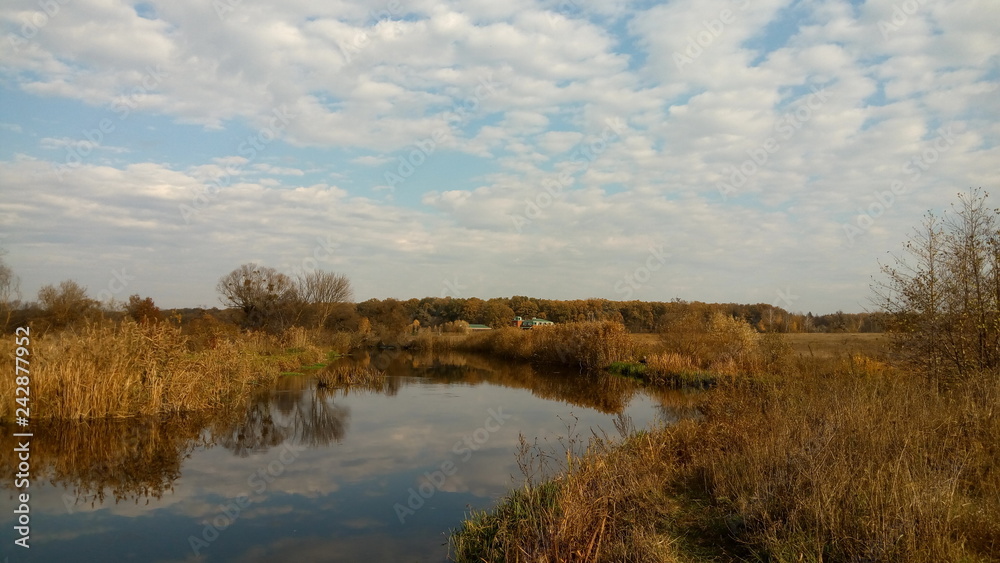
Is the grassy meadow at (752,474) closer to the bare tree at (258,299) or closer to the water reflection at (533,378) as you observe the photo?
the water reflection at (533,378)

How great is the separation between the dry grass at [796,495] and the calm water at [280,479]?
1500 millimetres

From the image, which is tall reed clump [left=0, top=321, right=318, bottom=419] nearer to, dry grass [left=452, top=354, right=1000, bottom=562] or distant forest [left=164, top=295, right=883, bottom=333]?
dry grass [left=452, top=354, right=1000, bottom=562]

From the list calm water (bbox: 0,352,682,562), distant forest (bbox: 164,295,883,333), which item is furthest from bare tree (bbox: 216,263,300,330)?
calm water (bbox: 0,352,682,562)

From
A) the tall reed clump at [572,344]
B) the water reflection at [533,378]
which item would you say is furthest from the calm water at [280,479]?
the tall reed clump at [572,344]

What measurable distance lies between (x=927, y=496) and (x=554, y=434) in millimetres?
8337

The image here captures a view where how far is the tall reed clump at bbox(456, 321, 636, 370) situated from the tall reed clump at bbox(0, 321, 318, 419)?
57.9 ft

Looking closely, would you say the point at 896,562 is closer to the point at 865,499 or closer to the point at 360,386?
the point at 865,499

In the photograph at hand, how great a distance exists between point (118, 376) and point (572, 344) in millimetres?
22020

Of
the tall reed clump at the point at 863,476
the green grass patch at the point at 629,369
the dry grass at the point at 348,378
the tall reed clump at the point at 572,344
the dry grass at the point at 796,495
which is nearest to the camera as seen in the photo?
the tall reed clump at the point at 863,476

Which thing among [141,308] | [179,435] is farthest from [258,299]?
[179,435]

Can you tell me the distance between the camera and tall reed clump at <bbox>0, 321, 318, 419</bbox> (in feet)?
37.9

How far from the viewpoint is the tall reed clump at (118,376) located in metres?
11.6

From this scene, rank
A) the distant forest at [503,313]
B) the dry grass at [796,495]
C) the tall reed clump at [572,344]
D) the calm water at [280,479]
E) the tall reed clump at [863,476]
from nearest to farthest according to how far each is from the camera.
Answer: the tall reed clump at [863,476] → the dry grass at [796,495] → the calm water at [280,479] → the tall reed clump at [572,344] → the distant forest at [503,313]

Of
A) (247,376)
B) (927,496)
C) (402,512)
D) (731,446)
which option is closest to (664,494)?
(731,446)
